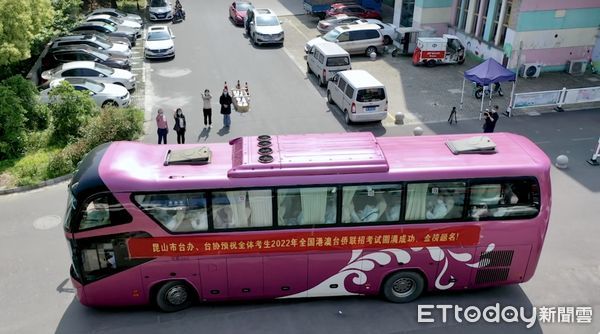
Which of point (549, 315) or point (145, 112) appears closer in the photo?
point (549, 315)

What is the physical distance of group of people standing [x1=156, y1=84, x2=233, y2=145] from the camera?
18.3m

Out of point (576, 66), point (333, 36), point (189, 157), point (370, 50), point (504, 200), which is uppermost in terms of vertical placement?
point (189, 157)

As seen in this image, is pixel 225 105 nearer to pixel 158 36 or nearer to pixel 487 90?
pixel 158 36

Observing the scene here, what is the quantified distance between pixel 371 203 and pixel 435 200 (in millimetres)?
1305

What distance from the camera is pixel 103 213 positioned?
9961mm

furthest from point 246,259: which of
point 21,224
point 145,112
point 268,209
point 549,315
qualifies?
point 145,112

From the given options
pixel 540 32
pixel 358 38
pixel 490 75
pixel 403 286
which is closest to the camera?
pixel 403 286

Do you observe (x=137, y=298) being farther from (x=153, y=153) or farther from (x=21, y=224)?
(x=21, y=224)

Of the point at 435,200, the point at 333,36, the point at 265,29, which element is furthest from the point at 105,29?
the point at 435,200

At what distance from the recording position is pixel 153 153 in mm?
11047

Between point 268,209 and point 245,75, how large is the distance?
1744 centimetres

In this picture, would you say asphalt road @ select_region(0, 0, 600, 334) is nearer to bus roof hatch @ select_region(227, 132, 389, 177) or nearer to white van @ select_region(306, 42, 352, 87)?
white van @ select_region(306, 42, 352, 87)

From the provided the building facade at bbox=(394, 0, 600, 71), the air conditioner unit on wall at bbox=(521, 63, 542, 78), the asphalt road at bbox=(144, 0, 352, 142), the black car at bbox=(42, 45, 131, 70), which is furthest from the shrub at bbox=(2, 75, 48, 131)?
the air conditioner unit on wall at bbox=(521, 63, 542, 78)

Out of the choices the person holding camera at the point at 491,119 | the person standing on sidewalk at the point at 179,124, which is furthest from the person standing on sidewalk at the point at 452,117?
the person standing on sidewalk at the point at 179,124
